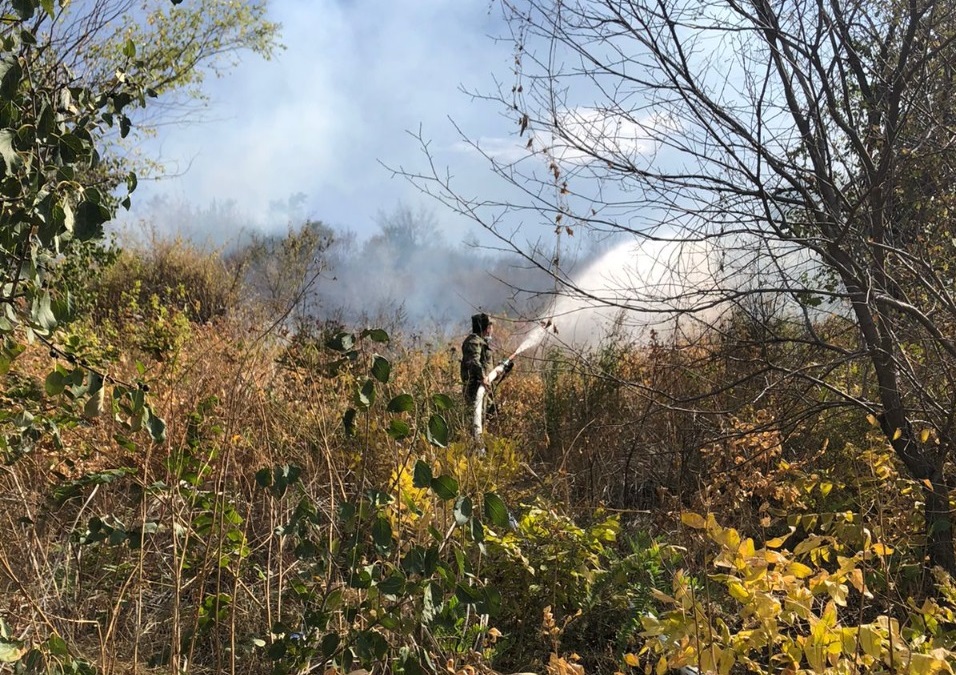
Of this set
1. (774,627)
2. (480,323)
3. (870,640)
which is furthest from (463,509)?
(480,323)

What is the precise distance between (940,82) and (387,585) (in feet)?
9.91

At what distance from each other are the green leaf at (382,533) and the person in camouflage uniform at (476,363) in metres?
4.39

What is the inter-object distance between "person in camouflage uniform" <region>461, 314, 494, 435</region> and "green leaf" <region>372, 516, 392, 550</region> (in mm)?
4392

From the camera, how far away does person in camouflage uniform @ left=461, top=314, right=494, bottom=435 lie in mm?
6527

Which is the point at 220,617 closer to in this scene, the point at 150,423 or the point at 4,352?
the point at 150,423

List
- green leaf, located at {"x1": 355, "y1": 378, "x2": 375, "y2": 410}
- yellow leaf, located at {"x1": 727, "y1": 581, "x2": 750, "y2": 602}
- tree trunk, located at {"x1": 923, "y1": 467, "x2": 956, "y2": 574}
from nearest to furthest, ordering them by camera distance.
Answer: yellow leaf, located at {"x1": 727, "y1": 581, "x2": 750, "y2": 602} → green leaf, located at {"x1": 355, "y1": 378, "x2": 375, "y2": 410} → tree trunk, located at {"x1": 923, "y1": 467, "x2": 956, "y2": 574}

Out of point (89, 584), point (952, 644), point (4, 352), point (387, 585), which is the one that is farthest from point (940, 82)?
point (89, 584)

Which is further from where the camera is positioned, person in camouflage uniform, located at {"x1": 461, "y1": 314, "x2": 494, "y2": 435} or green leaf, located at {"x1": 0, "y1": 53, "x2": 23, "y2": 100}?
person in camouflage uniform, located at {"x1": 461, "y1": 314, "x2": 494, "y2": 435}

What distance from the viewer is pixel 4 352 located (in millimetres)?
1820

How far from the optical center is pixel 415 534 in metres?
3.18

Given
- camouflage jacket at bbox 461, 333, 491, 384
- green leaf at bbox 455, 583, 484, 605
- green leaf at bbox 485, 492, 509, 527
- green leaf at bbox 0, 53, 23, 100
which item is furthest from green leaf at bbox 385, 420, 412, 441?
camouflage jacket at bbox 461, 333, 491, 384

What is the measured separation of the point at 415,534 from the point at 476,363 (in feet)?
11.7

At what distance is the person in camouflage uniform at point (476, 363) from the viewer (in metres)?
6.53

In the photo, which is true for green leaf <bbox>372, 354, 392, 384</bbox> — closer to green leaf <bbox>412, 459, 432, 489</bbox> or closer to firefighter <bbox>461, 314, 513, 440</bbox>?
green leaf <bbox>412, 459, 432, 489</bbox>
